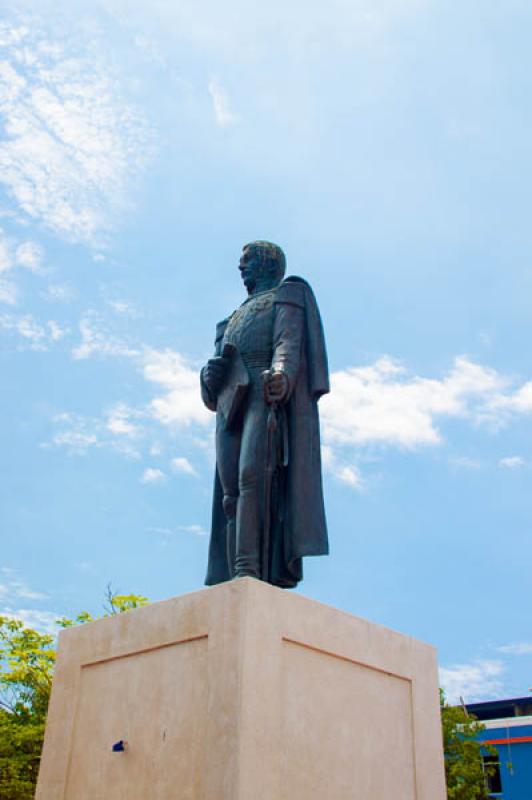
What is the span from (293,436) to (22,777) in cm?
1958

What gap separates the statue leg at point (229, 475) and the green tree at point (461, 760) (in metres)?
20.4

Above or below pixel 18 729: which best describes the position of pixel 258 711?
below

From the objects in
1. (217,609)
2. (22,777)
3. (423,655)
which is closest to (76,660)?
(217,609)

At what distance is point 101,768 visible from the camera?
5555 millimetres

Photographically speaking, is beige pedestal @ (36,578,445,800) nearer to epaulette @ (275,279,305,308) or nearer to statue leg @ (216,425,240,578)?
statue leg @ (216,425,240,578)

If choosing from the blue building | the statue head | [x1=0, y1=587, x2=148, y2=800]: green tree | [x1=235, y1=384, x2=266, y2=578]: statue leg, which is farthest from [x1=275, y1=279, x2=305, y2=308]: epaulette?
the blue building

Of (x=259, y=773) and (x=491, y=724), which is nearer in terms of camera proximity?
(x=259, y=773)

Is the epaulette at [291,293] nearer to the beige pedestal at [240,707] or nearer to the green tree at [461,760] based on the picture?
the beige pedestal at [240,707]

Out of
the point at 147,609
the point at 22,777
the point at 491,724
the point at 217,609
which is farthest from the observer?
the point at 491,724

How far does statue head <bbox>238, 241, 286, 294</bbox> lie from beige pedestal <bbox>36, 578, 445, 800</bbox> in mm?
2745

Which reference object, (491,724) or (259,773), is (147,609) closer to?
(259,773)

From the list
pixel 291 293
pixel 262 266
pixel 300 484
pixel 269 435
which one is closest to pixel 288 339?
pixel 291 293

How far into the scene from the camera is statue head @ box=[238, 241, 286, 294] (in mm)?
7270

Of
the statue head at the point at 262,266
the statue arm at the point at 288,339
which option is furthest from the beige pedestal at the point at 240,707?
the statue head at the point at 262,266
